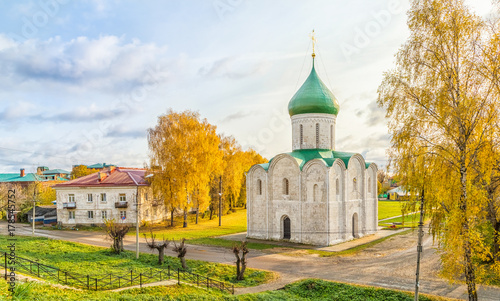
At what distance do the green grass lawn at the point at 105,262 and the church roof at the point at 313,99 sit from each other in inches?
618

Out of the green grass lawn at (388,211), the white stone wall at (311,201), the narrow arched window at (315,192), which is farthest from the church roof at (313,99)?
the green grass lawn at (388,211)

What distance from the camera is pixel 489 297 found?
13891 mm

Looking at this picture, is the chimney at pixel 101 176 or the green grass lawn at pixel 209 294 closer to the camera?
the green grass lawn at pixel 209 294

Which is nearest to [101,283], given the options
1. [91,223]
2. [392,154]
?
[392,154]

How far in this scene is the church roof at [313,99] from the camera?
94.6 feet

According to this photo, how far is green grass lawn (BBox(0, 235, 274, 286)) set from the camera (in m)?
16.5

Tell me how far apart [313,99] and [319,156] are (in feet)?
16.7

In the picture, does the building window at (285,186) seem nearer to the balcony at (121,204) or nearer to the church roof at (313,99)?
the church roof at (313,99)

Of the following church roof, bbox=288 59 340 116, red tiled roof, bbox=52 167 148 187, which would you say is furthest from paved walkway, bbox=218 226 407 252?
red tiled roof, bbox=52 167 148 187

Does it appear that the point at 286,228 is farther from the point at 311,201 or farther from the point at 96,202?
the point at 96,202

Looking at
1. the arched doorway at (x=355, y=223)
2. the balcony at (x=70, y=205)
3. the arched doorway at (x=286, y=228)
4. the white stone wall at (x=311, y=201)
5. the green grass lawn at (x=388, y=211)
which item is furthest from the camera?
the green grass lawn at (x=388, y=211)

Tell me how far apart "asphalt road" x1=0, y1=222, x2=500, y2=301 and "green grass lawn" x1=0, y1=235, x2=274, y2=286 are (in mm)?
1508

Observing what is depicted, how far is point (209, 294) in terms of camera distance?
12797 mm

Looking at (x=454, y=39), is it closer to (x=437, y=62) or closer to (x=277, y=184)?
(x=437, y=62)
